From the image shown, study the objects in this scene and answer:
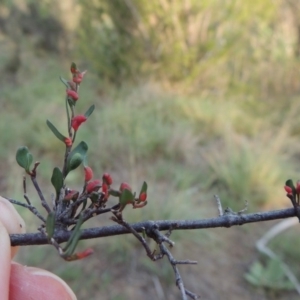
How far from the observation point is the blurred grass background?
3.04 metres

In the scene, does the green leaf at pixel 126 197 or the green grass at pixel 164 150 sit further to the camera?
the green grass at pixel 164 150

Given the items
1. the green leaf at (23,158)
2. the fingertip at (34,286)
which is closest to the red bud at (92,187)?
the green leaf at (23,158)

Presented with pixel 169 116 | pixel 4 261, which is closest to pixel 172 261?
pixel 4 261

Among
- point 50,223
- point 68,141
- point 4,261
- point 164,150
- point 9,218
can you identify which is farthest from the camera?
point 164,150

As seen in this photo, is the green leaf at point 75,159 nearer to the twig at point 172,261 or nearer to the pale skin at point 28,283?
the twig at point 172,261

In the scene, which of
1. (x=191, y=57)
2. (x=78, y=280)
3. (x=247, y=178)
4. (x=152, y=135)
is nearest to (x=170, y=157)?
(x=152, y=135)

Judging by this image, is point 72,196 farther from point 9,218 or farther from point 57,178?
point 9,218

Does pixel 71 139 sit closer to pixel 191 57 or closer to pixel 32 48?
pixel 191 57

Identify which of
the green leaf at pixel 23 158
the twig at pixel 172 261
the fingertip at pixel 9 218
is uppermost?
the fingertip at pixel 9 218

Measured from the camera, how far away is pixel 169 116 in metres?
5.18

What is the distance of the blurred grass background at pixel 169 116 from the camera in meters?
3.04

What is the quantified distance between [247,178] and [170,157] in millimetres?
856

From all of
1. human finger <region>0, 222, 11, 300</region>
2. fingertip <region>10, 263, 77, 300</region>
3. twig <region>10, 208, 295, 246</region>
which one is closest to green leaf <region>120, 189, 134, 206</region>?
twig <region>10, 208, 295, 246</region>

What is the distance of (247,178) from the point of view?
150 inches
